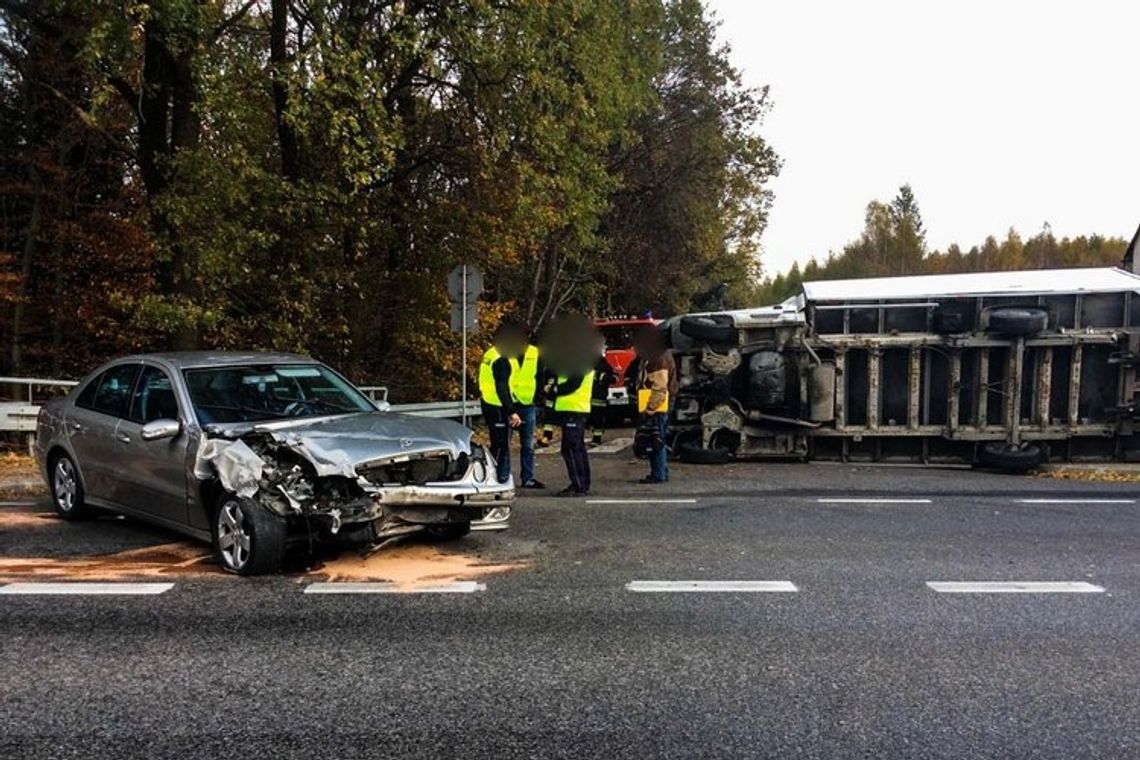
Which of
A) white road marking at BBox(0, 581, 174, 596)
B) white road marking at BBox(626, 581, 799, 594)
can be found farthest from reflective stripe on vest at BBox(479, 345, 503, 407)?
white road marking at BBox(0, 581, 174, 596)

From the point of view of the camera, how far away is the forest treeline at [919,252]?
3268 inches

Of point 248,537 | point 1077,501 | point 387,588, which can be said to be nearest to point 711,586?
point 387,588

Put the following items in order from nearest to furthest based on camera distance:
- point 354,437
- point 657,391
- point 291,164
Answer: point 354,437 → point 657,391 → point 291,164

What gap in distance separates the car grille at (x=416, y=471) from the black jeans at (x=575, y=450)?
10.6 ft

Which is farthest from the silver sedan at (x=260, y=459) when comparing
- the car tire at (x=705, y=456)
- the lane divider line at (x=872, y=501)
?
the car tire at (x=705, y=456)

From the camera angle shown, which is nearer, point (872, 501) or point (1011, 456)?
point (872, 501)

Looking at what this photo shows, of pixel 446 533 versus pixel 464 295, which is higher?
pixel 464 295

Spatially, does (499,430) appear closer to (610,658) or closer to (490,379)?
(490,379)

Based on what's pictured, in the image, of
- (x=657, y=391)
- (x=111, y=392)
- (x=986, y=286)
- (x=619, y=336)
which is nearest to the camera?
(x=111, y=392)

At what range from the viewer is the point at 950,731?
3.47m

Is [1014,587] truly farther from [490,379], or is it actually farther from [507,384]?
[490,379]

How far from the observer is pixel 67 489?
24.7 feet

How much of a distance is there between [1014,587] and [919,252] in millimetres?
85919

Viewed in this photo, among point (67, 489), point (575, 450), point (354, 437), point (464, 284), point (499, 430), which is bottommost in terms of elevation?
point (67, 489)
